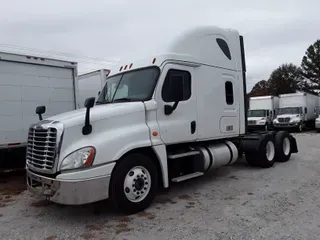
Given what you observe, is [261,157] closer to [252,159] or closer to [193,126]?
[252,159]

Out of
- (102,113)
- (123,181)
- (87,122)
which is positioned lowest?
(123,181)

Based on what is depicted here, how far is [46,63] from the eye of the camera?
25.5ft

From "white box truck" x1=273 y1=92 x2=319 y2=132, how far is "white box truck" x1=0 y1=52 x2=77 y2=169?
21.2 meters

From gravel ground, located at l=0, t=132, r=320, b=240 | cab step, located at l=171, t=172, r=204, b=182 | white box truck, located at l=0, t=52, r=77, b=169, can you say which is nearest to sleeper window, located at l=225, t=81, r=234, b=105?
gravel ground, located at l=0, t=132, r=320, b=240

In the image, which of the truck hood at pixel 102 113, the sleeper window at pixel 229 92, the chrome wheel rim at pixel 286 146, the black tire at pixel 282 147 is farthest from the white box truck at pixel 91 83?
the chrome wheel rim at pixel 286 146

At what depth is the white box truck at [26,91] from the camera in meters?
6.99

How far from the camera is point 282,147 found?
9203 millimetres

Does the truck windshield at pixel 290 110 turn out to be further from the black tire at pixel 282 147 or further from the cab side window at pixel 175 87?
the cab side window at pixel 175 87

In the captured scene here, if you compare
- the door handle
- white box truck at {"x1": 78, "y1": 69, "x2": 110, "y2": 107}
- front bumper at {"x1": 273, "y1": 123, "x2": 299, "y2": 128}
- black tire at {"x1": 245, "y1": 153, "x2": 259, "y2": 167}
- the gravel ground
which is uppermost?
white box truck at {"x1": 78, "y1": 69, "x2": 110, "y2": 107}

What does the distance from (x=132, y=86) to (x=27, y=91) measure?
9.95 ft

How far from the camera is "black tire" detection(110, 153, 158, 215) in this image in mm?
4781

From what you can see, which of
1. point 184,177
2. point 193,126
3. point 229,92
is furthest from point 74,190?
point 229,92

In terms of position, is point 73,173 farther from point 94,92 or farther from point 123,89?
point 94,92

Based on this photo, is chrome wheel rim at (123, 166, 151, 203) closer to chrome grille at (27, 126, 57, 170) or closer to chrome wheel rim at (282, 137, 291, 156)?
chrome grille at (27, 126, 57, 170)
